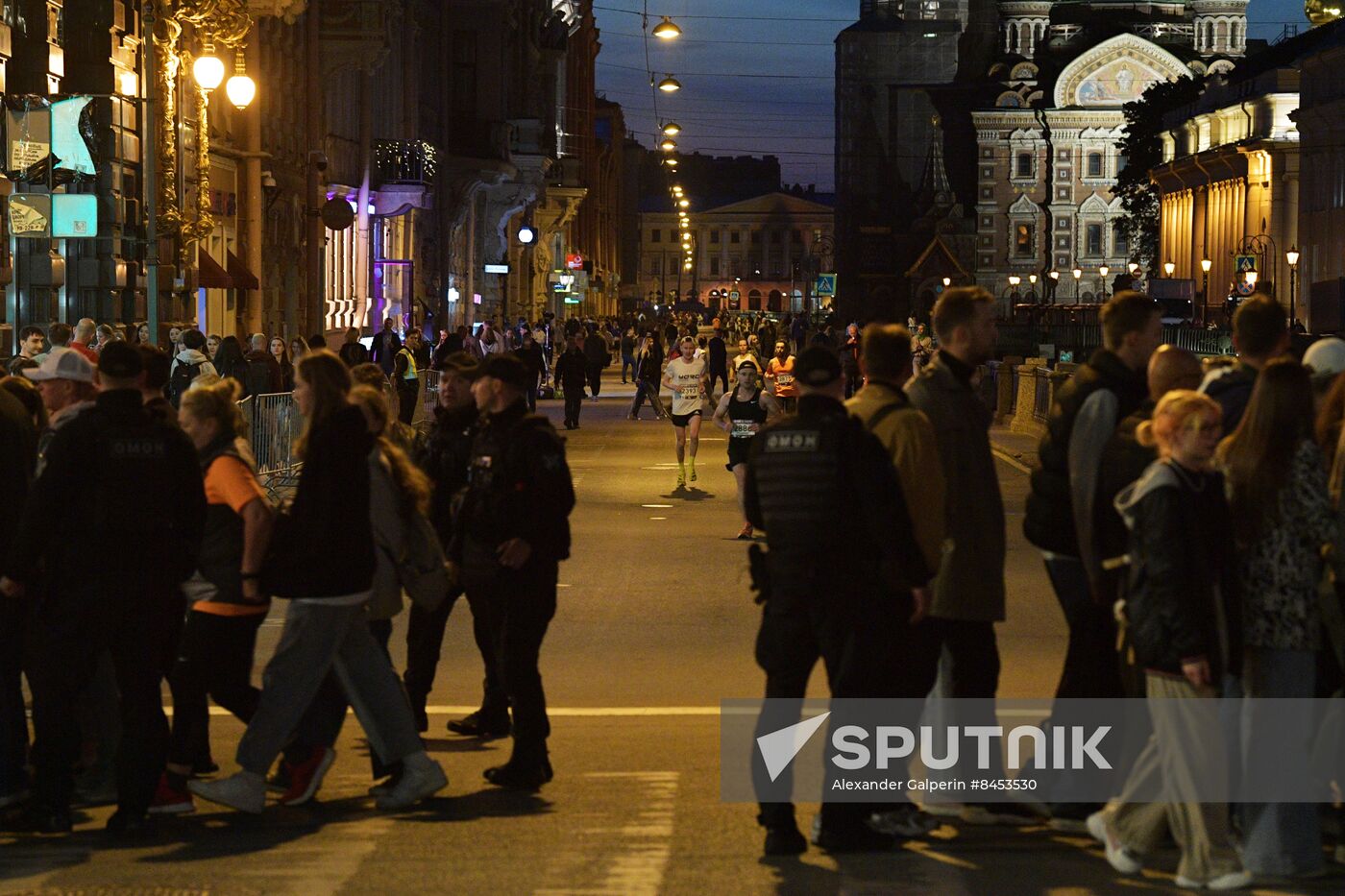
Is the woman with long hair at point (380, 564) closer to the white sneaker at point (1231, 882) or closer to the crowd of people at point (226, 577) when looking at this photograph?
the crowd of people at point (226, 577)

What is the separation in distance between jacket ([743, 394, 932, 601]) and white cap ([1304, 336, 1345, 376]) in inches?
91.8

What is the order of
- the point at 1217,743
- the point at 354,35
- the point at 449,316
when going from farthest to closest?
the point at 449,316, the point at 354,35, the point at 1217,743

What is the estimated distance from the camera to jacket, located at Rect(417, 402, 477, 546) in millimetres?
9633

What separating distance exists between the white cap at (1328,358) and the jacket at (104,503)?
176 inches

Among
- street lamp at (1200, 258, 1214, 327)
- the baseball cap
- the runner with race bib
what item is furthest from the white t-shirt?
street lamp at (1200, 258, 1214, 327)

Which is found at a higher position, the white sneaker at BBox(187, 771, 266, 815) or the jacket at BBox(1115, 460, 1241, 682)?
the jacket at BBox(1115, 460, 1241, 682)

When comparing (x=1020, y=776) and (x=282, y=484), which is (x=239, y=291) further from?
(x=1020, y=776)

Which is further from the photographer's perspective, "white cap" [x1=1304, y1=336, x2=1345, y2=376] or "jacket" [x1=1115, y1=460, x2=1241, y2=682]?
"white cap" [x1=1304, y1=336, x2=1345, y2=376]

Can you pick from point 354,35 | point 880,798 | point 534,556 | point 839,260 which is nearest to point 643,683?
point 534,556

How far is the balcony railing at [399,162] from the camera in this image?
4634 centimetres

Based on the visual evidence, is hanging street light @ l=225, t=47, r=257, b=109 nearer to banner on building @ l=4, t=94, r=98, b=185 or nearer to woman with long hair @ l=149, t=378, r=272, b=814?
banner on building @ l=4, t=94, r=98, b=185

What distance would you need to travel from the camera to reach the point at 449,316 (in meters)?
60.7

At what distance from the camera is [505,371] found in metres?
8.57

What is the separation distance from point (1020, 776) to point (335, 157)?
3659 centimetres
